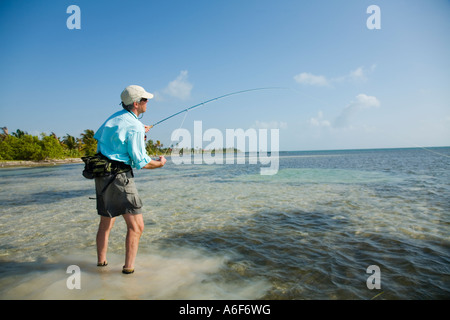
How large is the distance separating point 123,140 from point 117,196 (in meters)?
0.73

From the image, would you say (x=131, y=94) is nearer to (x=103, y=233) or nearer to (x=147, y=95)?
(x=147, y=95)

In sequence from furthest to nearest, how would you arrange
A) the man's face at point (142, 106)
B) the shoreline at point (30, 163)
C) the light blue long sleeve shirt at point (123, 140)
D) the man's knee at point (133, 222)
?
the shoreline at point (30, 163) < the man's face at point (142, 106) < the man's knee at point (133, 222) < the light blue long sleeve shirt at point (123, 140)

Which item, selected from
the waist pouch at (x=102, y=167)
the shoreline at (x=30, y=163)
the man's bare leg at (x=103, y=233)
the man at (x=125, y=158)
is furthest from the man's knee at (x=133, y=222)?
the shoreline at (x=30, y=163)

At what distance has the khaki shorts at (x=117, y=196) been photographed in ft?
9.74

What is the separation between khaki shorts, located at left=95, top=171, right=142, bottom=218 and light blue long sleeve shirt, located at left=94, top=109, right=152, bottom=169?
25cm

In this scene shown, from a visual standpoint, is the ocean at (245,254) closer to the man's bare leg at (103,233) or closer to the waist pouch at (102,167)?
the man's bare leg at (103,233)

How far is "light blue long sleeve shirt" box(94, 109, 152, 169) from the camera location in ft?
9.45

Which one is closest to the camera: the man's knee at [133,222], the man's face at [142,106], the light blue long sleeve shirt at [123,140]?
the light blue long sleeve shirt at [123,140]

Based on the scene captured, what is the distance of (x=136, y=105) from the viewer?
10.4 feet

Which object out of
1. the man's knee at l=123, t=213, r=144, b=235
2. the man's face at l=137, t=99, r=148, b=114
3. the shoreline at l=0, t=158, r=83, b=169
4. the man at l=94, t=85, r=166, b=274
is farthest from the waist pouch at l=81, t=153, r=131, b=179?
A: the shoreline at l=0, t=158, r=83, b=169

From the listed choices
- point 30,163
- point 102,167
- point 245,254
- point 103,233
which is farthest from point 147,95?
point 30,163

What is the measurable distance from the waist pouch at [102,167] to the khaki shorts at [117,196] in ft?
0.21

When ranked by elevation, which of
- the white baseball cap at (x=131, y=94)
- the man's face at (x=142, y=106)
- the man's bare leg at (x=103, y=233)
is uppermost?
the white baseball cap at (x=131, y=94)

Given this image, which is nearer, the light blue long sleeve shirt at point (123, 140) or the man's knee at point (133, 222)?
the light blue long sleeve shirt at point (123, 140)
